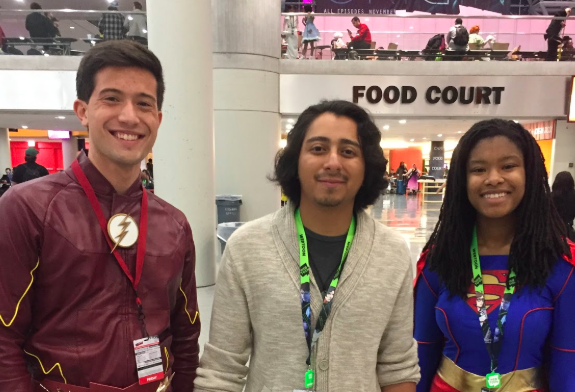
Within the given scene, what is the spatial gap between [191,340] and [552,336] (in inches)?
58.1

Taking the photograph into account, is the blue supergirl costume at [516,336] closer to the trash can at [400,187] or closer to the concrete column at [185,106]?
the concrete column at [185,106]

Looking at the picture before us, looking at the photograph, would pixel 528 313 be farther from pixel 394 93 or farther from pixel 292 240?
pixel 394 93

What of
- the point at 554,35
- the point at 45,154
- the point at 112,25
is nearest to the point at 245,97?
the point at 112,25

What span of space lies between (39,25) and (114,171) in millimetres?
12075

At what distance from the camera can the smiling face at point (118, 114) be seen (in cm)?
145

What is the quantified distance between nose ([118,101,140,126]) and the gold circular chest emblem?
35 centimetres

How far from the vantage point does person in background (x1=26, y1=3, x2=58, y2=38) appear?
10758 millimetres

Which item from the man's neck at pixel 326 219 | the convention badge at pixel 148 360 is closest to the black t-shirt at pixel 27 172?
the convention badge at pixel 148 360

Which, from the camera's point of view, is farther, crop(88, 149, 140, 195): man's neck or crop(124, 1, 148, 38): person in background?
crop(124, 1, 148, 38): person in background

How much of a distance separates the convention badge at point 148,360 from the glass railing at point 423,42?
10340 millimetres

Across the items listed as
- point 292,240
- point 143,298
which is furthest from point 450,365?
point 143,298

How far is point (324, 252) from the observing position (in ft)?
4.81

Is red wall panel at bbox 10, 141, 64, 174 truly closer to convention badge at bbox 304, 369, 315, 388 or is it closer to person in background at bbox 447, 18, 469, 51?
person in background at bbox 447, 18, 469, 51

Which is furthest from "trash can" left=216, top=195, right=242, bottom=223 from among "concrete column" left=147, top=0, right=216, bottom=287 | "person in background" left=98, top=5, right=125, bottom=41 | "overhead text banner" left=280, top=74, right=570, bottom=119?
"person in background" left=98, top=5, right=125, bottom=41
